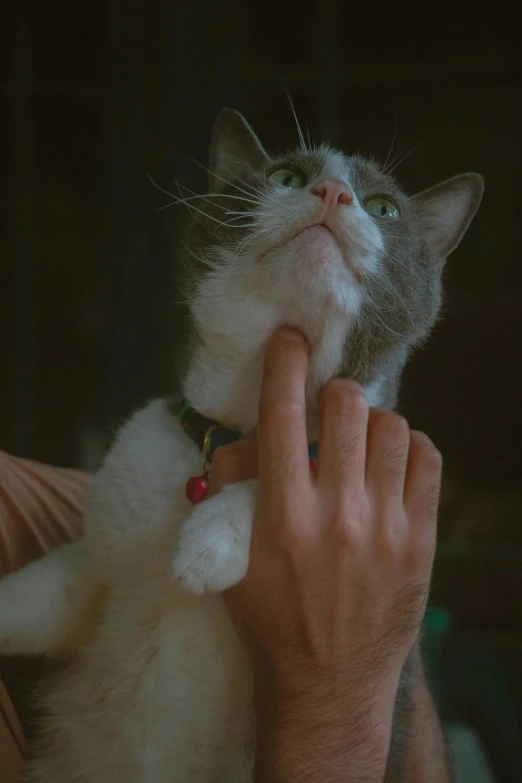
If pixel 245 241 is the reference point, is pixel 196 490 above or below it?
below

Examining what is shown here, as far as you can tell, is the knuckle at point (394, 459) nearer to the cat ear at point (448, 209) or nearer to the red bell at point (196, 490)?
the red bell at point (196, 490)

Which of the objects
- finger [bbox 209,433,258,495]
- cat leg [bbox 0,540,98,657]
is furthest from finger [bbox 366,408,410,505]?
cat leg [bbox 0,540,98,657]

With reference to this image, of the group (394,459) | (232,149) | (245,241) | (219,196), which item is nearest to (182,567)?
(394,459)

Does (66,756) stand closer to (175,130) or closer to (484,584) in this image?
(484,584)

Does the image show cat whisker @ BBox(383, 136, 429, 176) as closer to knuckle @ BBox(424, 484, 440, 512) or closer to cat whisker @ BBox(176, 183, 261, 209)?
cat whisker @ BBox(176, 183, 261, 209)

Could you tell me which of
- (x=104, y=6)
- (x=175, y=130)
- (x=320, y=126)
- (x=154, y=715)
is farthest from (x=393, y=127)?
(x=154, y=715)

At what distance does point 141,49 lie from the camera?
0.79 metres

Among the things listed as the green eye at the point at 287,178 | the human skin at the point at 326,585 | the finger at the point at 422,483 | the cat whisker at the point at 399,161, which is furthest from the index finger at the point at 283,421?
the cat whisker at the point at 399,161

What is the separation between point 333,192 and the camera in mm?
622

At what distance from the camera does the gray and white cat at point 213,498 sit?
23.3 inches

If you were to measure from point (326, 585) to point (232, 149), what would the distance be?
58 cm

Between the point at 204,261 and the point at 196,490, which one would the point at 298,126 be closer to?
the point at 204,261

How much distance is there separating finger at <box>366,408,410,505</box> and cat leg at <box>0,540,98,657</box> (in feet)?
1.14

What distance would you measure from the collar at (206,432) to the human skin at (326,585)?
0.08m
